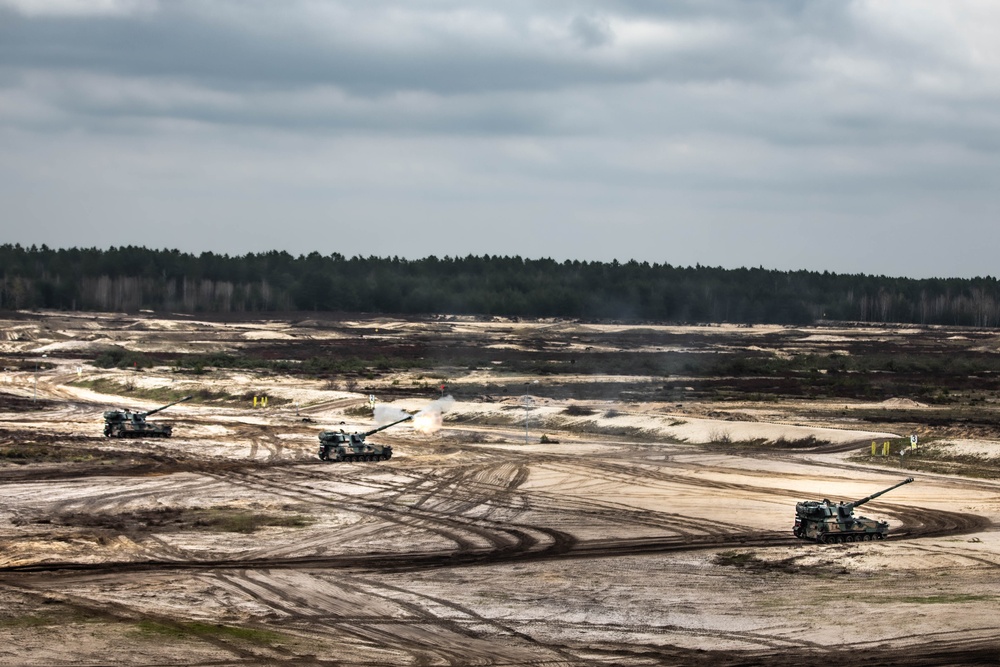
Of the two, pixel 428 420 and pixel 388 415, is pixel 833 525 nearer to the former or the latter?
pixel 428 420

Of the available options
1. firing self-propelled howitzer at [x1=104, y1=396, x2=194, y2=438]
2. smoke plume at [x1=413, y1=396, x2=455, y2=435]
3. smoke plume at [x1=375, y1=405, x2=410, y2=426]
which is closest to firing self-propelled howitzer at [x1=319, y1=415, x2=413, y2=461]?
firing self-propelled howitzer at [x1=104, y1=396, x2=194, y2=438]

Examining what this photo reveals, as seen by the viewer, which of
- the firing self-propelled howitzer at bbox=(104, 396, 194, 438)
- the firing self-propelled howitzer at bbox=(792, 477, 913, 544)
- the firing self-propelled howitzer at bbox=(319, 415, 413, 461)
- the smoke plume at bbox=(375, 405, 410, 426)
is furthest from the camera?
the smoke plume at bbox=(375, 405, 410, 426)

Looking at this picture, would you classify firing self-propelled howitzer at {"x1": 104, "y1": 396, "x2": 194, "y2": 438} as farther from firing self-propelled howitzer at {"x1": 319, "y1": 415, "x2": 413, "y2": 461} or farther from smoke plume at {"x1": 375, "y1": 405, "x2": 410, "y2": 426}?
smoke plume at {"x1": 375, "y1": 405, "x2": 410, "y2": 426}

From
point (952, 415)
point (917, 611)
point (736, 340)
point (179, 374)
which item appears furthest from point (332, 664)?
point (736, 340)

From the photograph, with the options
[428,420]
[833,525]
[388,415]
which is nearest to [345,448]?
[428,420]

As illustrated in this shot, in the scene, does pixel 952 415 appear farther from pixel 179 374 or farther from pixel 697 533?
pixel 179 374

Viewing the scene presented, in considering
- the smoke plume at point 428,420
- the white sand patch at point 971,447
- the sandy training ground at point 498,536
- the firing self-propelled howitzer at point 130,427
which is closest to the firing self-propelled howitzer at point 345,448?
the sandy training ground at point 498,536
